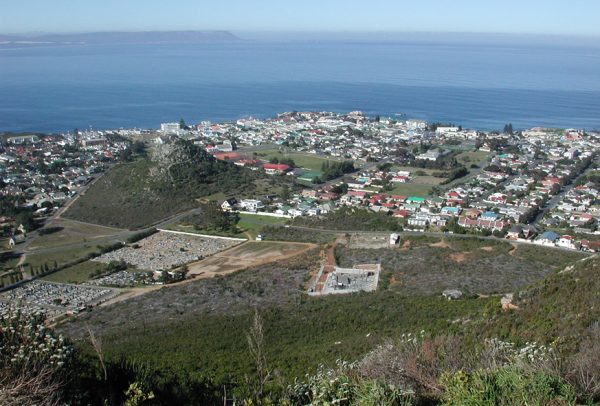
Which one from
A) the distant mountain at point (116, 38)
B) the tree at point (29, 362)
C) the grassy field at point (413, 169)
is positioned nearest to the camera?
the tree at point (29, 362)

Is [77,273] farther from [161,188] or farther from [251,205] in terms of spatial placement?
[161,188]

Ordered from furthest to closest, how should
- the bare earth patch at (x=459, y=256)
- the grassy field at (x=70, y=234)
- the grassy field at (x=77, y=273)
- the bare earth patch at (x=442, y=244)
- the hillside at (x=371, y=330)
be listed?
the grassy field at (x=70, y=234), the bare earth patch at (x=442, y=244), the grassy field at (x=77, y=273), the bare earth patch at (x=459, y=256), the hillside at (x=371, y=330)

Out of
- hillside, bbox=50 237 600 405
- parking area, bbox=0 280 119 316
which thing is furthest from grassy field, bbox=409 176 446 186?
parking area, bbox=0 280 119 316

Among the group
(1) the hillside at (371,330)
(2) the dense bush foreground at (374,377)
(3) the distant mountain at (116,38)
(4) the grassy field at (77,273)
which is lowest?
(4) the grassy field at (77,273)

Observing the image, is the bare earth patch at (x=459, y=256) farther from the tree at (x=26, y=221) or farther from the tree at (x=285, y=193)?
the tree at (x=26, y=221)

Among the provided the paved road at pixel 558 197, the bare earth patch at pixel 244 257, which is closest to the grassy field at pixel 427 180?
the paved road at pixel 558 197

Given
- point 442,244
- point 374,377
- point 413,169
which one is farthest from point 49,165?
point 374,377
